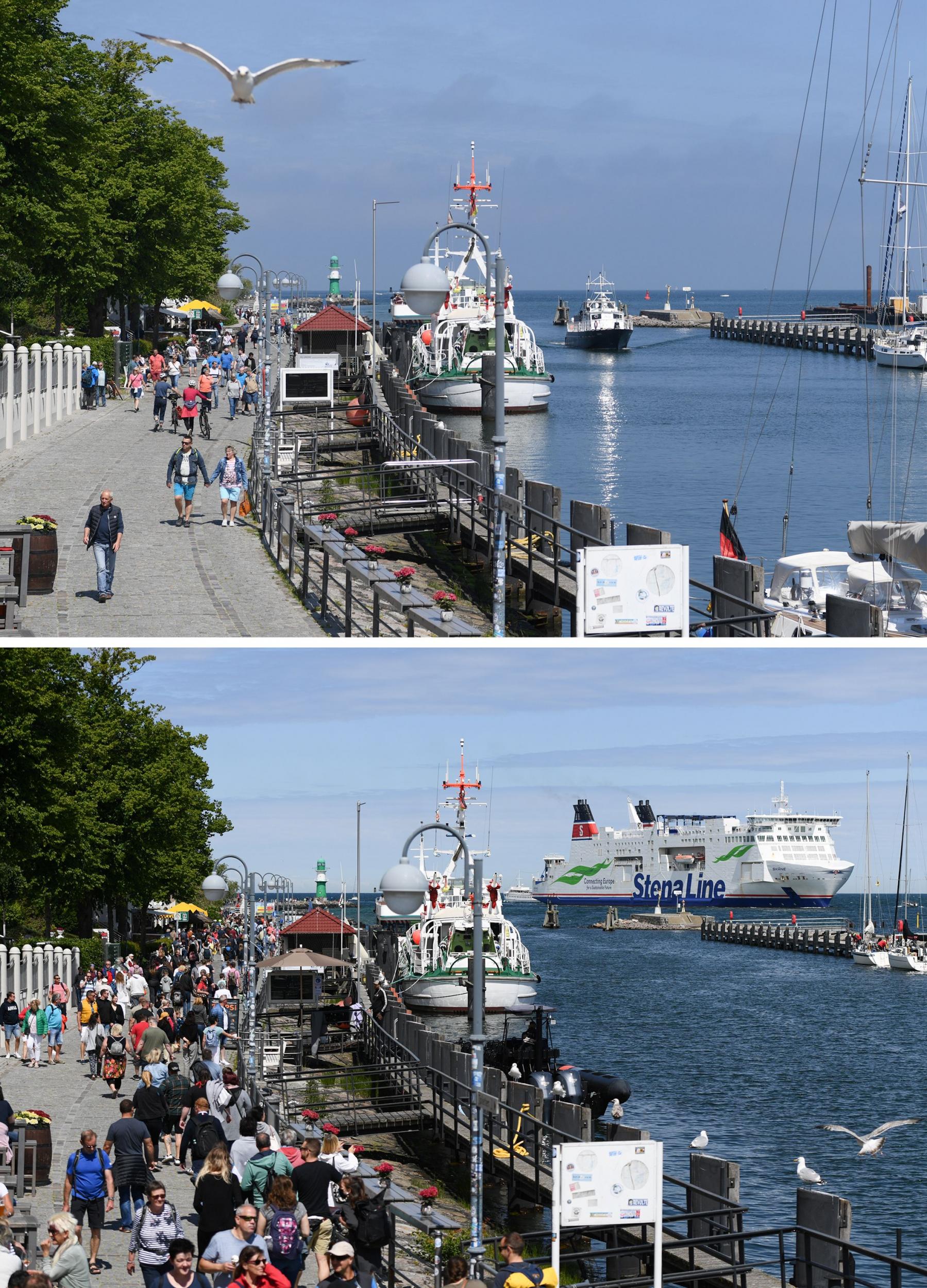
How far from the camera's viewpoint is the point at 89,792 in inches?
1960

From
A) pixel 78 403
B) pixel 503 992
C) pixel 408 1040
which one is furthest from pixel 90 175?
pixel 408 1040

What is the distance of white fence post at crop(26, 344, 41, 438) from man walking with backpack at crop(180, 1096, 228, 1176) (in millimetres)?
27553

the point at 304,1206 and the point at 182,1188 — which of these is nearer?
the point at 304,1206

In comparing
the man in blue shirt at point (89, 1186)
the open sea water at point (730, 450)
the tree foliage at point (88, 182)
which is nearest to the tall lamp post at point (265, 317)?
the tree foliage at point (88, 182)

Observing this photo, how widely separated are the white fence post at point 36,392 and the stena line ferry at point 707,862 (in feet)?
338

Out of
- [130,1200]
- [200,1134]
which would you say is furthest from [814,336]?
[130,1200]

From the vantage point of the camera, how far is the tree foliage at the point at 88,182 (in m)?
44.7

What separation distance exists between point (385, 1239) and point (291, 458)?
3310 centimetres

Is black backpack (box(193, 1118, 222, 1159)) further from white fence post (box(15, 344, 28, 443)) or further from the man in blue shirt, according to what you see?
white fence post (box(15, 344, 28, 443))

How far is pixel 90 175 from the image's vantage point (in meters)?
61.7

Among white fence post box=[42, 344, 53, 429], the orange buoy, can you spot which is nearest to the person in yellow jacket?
white fence post box=[42, 344, 53, 429]

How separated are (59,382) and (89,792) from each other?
12180 millimetres

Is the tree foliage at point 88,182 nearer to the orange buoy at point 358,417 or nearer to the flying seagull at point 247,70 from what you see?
the orange buoy at point 358,417

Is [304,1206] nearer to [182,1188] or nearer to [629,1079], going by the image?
[182,1188]
